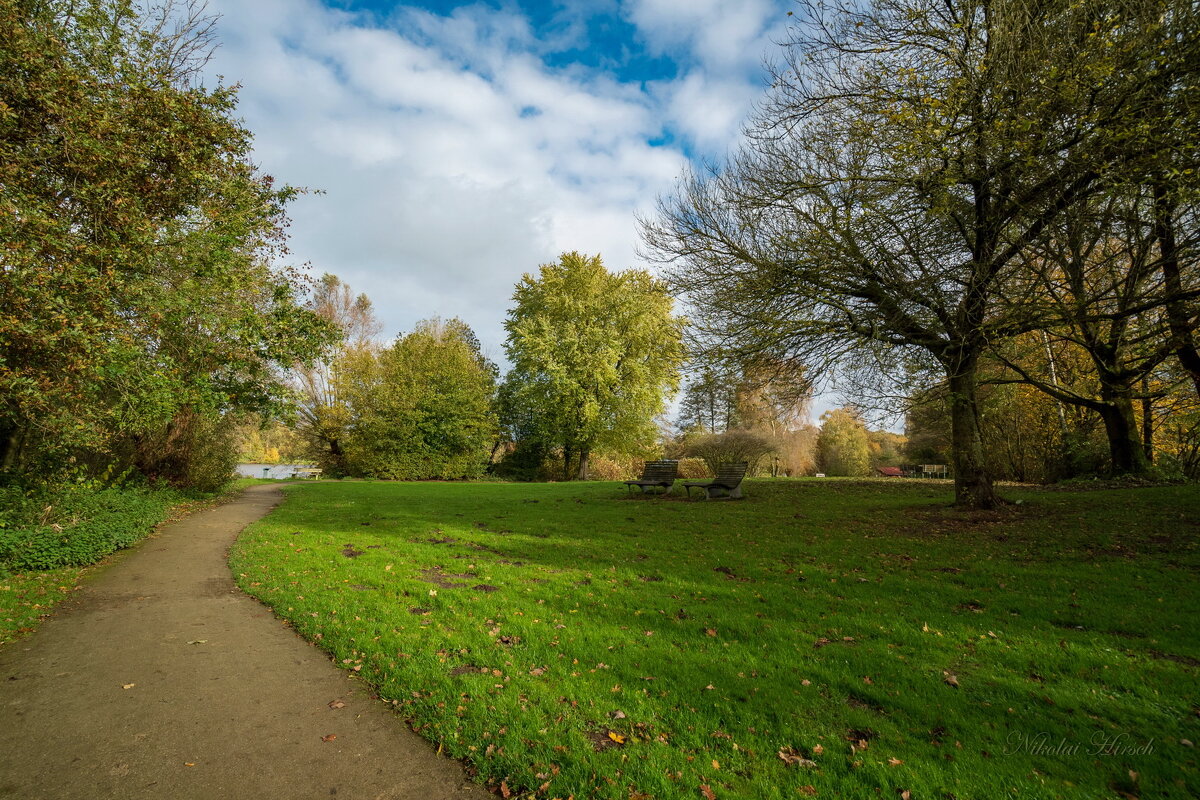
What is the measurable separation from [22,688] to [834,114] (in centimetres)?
1342

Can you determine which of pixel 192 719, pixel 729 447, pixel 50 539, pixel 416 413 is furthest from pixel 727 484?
pixel 416 413

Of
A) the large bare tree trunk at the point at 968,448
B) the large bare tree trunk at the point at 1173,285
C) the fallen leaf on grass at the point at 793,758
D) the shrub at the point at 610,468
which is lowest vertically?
the fallen leaf on grass at the point at 793,758

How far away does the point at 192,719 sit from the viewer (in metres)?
3.82

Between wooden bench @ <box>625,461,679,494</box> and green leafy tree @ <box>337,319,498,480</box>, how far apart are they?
1606cm

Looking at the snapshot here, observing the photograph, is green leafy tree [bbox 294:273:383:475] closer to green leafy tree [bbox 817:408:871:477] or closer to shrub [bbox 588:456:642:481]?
shrub [bbox 588:456:642:481]

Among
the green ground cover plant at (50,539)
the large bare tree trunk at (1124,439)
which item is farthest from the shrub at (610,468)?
the green ground cover plant at (50,539)

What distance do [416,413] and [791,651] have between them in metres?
28.3

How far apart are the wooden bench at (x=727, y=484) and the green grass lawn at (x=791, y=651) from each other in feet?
19.0

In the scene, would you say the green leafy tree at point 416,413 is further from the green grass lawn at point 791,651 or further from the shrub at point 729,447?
the green grass lawn at point 791,651

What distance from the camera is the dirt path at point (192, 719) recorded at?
123 inches

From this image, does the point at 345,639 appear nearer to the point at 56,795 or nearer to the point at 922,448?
the point at 56,795

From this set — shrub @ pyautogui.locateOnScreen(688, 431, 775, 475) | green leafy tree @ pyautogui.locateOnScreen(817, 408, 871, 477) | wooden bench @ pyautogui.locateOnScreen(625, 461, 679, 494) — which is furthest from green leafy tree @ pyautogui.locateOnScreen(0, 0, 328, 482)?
green leafy tree @ pyautogui.locateOnScreen(817, 408, 871, 477)

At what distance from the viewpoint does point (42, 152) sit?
291 inches

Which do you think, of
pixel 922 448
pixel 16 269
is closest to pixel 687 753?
pixel 16 269
